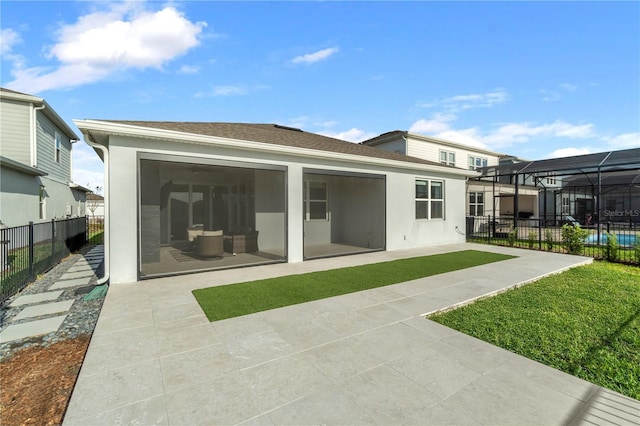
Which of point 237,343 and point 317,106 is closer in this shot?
point 237,343

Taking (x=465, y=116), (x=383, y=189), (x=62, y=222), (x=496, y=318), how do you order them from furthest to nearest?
(x=465, y=116)
(x=383, y=189)
(x=62, y=222)
(x=496, y=318)

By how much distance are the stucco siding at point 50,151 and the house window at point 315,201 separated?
11.8 metres

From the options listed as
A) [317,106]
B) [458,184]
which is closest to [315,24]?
[317,106]

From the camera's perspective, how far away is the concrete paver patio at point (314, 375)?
6.78 feet

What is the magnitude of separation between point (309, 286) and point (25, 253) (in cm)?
642

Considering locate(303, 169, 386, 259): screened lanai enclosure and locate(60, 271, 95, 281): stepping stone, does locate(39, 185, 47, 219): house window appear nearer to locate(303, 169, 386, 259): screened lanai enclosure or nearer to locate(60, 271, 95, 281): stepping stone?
locate(60, 271, 95, 281): stepping stone

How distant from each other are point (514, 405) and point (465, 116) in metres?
15.1

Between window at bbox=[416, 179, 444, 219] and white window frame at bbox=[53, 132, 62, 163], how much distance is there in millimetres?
17637

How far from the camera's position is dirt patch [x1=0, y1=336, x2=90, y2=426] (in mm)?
2123

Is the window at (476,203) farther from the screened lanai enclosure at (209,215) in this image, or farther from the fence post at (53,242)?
the fence post at (53,242)

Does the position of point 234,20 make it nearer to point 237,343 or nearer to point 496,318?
point 237,343

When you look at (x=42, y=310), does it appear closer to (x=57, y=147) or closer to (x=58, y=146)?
(x=57, y=147)

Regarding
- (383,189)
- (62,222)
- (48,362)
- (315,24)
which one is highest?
(315,24)

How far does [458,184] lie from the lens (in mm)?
12422
